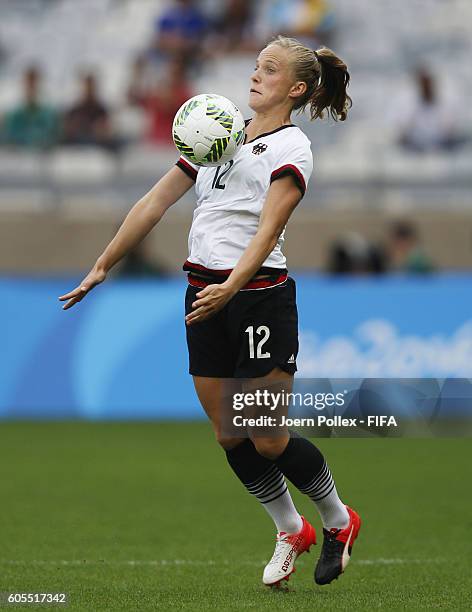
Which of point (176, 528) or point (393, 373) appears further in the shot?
point (393, 373)

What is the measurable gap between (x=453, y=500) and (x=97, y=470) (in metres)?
2.71

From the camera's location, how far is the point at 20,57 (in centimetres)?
1898

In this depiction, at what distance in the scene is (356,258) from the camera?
44.1 ft

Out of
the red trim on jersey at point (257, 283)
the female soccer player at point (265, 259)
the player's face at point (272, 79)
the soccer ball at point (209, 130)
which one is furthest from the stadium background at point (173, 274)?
the player's face at point (272, 79)

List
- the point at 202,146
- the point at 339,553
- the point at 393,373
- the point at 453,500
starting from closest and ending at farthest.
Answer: the point at 202,146 < the point at 339,553 < the point at 453,500 < the point at 393,373

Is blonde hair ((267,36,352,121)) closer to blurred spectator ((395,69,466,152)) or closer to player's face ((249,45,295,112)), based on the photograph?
player's face ((249,45,295,112))

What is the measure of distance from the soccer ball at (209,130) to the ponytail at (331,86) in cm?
48

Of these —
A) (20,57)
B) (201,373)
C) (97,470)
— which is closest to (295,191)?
(201,373)

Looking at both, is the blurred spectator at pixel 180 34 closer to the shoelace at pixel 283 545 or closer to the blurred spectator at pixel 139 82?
the blurred spectator at pixel 139 82

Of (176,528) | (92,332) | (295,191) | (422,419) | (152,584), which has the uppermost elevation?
(295,191)

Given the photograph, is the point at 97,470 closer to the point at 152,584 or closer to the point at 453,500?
the point at 453,500

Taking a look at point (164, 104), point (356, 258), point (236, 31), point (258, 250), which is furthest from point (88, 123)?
point (258, 250)

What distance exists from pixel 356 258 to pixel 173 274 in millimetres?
2179

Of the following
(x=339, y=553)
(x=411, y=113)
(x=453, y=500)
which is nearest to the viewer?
(x=339, y=553)
